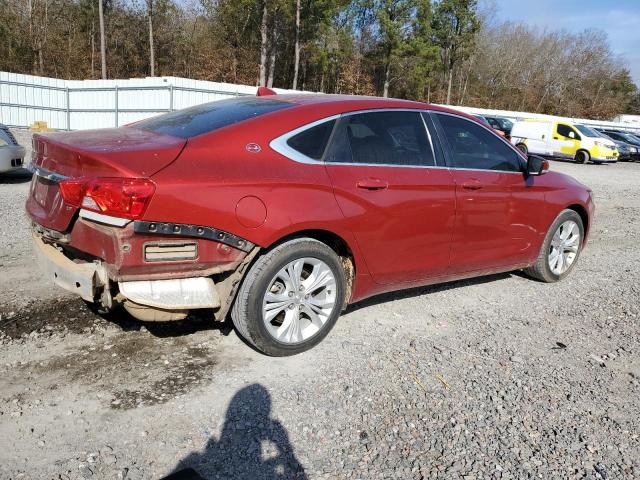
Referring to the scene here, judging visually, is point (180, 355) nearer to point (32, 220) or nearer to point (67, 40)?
point (32, 220)

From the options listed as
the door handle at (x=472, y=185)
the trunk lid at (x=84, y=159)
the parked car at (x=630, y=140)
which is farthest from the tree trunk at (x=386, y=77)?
the trunk lid at (x=84, y=159)

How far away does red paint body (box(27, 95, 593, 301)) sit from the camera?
2.84 metres

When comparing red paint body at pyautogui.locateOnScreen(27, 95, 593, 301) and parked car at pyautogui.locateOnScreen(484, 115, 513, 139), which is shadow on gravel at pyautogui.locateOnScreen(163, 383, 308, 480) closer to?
red paint body at pyautogui.locateOnScreen(27, 95, 593, 301)

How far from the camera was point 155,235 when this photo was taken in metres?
2.80

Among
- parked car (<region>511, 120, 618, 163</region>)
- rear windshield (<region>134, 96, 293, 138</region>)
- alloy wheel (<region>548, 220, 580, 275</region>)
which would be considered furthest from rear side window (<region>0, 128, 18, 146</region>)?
parked car (<region>511, 120, 618, 163</region>)

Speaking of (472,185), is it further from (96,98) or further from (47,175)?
(96,98)

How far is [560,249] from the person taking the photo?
17.6 feet

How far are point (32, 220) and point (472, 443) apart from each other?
9.61 feet

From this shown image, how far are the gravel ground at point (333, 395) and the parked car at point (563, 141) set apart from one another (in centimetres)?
2043

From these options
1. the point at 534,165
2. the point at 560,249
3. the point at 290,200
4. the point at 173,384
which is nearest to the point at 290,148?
the point at 290,200

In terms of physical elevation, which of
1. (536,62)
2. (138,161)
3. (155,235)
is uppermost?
(536,62)

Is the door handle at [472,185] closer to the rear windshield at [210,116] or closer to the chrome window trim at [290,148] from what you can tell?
the chrome window trim at [290,148]

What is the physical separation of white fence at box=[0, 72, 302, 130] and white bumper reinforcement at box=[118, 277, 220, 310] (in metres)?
18.0

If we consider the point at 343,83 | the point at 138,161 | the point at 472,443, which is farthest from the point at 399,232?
the point at 343,83
